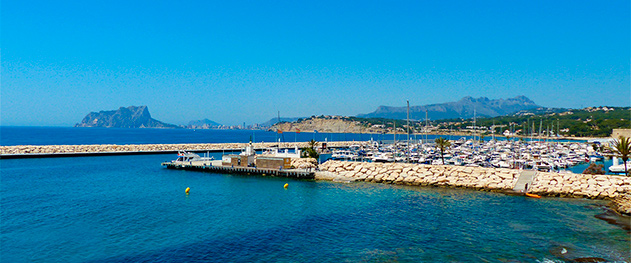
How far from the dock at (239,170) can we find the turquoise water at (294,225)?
7.77 meters

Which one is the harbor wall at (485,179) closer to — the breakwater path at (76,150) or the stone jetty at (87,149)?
the breakwater path at (76,150)

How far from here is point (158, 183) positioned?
137 feet

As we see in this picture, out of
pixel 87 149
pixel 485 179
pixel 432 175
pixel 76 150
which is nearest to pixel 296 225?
pixel 432 175

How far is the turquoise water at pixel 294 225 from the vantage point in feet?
61.2

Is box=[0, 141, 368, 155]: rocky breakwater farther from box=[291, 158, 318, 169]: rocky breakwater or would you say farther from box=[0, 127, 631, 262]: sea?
box=[291, 158, 318, 169]: rocky breakwater

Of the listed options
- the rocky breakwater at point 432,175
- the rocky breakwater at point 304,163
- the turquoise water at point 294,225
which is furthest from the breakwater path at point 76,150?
the rocky breakwater at point 432,175

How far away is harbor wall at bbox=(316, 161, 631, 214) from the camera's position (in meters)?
32.6

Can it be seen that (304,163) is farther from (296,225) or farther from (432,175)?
(296,225)

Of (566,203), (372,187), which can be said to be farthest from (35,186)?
(566,203)

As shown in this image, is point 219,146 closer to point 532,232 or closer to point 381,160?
point 381,160

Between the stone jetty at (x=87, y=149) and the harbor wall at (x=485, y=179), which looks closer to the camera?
the harbor wall at (x=485, y=179)

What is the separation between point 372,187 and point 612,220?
795 inches

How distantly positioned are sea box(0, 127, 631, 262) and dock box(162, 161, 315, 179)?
7663 mm

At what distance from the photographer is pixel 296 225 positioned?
945 inches
